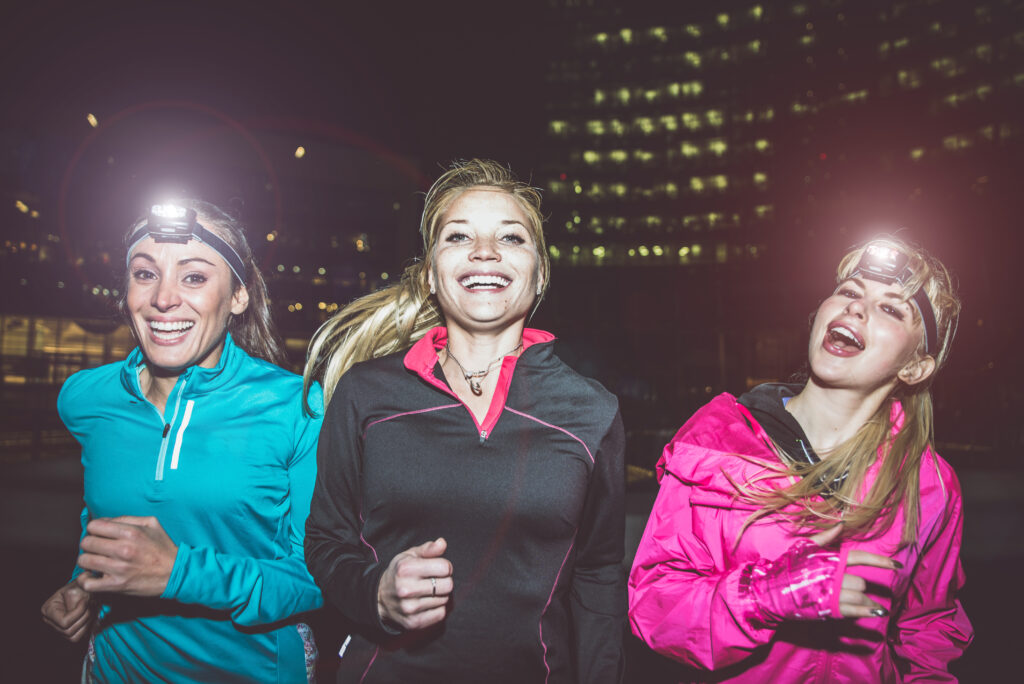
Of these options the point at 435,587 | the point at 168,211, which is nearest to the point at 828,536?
the point at 435,587

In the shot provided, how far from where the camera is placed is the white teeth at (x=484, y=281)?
1.98 meters

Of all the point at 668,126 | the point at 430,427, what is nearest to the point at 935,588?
the point at 430,427

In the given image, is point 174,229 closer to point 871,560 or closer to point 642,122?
point 871,560

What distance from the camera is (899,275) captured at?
6.40ft

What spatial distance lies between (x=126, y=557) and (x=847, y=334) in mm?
2564

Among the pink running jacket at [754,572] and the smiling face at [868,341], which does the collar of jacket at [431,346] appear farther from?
the smiling face at [868,341]

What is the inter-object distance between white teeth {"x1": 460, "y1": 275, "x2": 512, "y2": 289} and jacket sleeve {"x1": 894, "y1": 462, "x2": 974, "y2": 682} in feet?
5.95

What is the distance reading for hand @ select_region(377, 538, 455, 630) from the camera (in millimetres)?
1483

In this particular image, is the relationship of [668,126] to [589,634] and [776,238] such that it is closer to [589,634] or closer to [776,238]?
[776,238]

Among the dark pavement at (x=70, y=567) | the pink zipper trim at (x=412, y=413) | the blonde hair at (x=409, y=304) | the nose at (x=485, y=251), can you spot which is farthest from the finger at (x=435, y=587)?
the dark pavement at (x=70, y=567)

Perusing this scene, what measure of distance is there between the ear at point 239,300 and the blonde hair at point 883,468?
2.18m

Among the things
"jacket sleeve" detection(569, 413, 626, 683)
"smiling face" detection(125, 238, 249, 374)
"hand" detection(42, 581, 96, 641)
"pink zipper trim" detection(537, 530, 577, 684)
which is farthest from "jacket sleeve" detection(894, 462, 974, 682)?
"hand" detection(42, 581, 96, 641)

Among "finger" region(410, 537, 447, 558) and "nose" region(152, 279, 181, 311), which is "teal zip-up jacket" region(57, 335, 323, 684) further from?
"finger" region(410, 537, 447, 558)

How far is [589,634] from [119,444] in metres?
1.93
